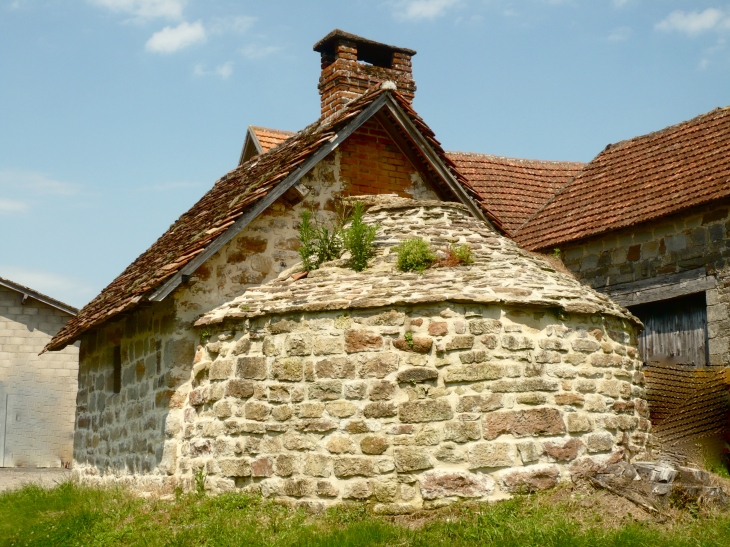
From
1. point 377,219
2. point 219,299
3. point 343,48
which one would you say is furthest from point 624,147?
point 219,299

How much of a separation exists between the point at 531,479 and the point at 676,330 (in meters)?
6.25

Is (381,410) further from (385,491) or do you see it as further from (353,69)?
(353,69)

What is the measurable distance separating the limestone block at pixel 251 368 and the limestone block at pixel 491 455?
2.30 meters

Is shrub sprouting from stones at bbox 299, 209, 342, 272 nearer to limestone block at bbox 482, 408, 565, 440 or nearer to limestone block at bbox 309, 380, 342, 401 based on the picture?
limestone block at bbox 309, 380, 342, 401

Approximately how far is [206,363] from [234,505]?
168 cm

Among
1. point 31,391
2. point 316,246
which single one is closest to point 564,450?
point 316,246

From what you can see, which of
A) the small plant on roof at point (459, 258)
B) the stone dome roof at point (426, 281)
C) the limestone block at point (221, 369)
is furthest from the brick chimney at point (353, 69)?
the limestone block at point (221, 369)

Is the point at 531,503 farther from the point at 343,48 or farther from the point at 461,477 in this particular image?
the point at 343,48

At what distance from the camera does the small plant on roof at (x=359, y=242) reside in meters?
9.85

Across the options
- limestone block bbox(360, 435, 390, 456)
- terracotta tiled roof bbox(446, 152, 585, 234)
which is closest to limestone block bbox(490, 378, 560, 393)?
Result: limestone block bbox(360, 435, 390, 456)

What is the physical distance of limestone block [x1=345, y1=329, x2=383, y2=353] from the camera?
8.88m

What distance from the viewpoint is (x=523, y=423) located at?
8617 millimetres

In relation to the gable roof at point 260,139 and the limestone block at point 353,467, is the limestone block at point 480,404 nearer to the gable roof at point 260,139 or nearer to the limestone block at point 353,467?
the limestone block at point 353,467

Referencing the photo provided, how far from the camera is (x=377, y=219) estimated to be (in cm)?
1050
